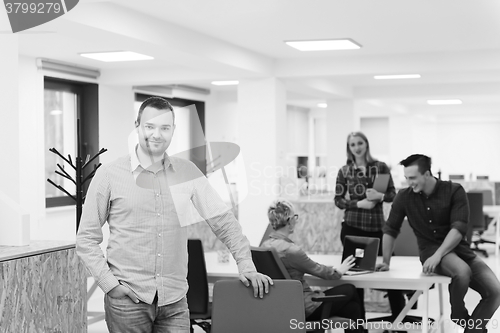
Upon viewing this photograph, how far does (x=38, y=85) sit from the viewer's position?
7156 mm

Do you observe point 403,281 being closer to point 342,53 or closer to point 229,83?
point 342,53

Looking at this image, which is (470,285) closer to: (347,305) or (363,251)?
(363,251)

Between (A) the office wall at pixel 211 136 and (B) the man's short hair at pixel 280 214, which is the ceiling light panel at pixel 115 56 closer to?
(A) the office wall at pixel 211 136

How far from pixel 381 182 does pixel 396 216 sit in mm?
735

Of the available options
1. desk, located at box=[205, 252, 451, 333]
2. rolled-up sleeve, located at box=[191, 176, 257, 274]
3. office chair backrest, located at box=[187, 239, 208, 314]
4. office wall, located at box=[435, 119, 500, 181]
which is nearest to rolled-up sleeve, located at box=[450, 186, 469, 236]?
desk, located at box=[205, 252, 451, 333]

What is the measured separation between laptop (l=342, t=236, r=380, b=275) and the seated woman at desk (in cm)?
15

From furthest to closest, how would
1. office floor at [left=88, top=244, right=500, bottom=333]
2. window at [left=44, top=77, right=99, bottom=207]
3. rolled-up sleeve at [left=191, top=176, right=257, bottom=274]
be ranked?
window at [left=44, top=77, right=99, bottom=207] → office floor at [left=88, top=244, right=500, bottom=333] → rolled-up sleeve at [left=191, top=176, right=257, bottom=274]

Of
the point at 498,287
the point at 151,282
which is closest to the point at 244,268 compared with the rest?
the point at 151,282

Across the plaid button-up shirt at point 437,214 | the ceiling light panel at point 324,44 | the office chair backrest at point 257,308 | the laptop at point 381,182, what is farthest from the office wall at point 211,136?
the office chair backrest at point 257,308

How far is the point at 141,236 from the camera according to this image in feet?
8.02

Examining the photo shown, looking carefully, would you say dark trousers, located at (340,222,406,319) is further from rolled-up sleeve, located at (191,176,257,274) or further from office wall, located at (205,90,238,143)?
office wall, located at (205,90,238,143)

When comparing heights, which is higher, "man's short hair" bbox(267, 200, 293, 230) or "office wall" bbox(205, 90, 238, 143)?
"office wall" bbox(205, 90, 238, 143)

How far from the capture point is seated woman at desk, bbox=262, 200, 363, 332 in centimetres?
383

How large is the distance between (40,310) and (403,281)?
2004mm
